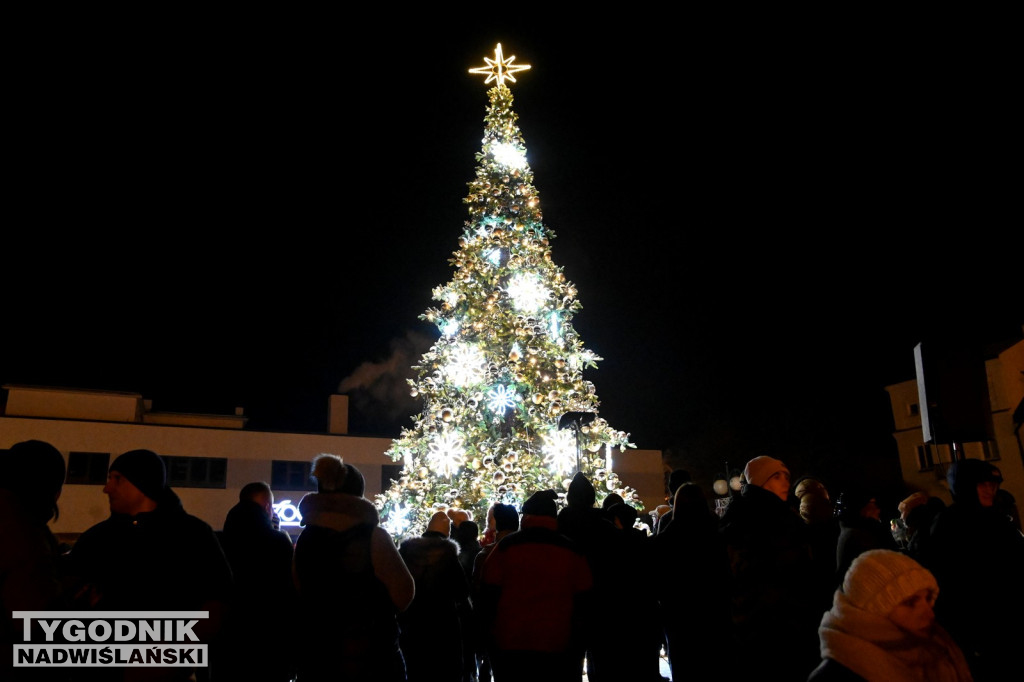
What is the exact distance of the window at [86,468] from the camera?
27.3 metres

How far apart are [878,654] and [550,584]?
2303 mm

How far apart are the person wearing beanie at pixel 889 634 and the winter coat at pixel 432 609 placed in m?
3.64

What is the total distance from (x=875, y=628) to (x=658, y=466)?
38.4 m

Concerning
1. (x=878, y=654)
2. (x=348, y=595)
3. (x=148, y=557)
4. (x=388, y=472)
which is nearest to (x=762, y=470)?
A: (x=878, y=654)

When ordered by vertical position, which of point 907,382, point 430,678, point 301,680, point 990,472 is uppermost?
point 907,382

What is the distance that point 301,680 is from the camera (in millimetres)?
4273

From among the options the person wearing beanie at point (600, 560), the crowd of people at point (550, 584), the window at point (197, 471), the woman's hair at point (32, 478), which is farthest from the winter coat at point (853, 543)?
the window at point (197, 471)

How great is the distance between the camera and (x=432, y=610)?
5883 millimetres

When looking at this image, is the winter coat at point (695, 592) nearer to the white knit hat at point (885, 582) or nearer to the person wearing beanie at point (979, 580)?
the person wearing beanie at point (979, 580)

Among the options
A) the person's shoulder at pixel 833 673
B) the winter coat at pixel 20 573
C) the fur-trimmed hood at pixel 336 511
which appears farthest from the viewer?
the fur-trimmed hood at pixel 336 511

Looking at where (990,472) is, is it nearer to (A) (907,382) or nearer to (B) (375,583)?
(B) (375,583)

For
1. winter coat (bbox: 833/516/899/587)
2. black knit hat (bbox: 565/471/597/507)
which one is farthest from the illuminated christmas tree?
winter coat (bbox: 833/516/899/587)

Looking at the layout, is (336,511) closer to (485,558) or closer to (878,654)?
(485,558)

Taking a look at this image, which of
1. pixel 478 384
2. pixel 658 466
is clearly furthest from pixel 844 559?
pixel 658 466
